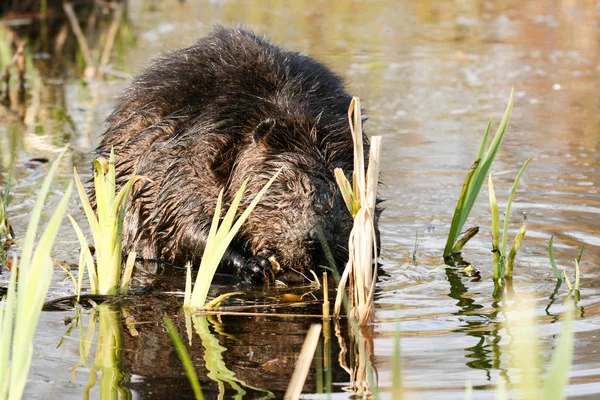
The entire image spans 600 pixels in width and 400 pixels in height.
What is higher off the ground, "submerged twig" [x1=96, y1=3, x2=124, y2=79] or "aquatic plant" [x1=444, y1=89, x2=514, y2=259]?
"submerged twig" [x1=96, y1=3, x2=124, y2=79]

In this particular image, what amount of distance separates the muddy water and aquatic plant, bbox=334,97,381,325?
0.13m

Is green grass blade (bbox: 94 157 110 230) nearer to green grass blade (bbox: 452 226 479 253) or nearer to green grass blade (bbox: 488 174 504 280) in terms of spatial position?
green grass blade (bbox: 488 174 504 280)

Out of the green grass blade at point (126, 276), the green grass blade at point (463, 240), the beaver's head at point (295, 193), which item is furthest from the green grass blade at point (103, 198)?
the green grass blade at point (463, 240)

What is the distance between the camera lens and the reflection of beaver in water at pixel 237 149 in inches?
144

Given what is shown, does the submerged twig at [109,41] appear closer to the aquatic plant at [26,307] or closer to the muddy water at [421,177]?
the muddy water at [421,177]

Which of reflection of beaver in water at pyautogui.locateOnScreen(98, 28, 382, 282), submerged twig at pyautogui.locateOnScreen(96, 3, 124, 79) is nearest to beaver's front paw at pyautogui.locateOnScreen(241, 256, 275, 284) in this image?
reflection of beaver in water at pyautogui.locateOnScreen(98, 28, 382, 282)

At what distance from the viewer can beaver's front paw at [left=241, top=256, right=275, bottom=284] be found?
3695 mm

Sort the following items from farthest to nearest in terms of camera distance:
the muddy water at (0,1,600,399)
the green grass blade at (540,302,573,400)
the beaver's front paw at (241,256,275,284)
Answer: the beaver's front paw at (241,256,275,284) → the muddy water at (0,1,600,399) → the green grass blade at (540,302,573,400)

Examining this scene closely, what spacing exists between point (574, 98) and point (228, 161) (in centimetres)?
434

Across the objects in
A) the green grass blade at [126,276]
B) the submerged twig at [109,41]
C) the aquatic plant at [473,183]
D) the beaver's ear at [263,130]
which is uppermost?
the submerged twig at [109,41]

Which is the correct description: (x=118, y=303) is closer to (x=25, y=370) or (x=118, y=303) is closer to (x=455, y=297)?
(x=455, y=297)

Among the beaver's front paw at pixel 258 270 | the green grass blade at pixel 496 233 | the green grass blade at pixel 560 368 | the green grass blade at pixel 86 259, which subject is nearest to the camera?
the green grass blade at pixel 560 368

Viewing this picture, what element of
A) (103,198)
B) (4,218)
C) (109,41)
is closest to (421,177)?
(4,218)

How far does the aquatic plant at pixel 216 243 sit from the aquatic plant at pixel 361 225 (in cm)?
25
